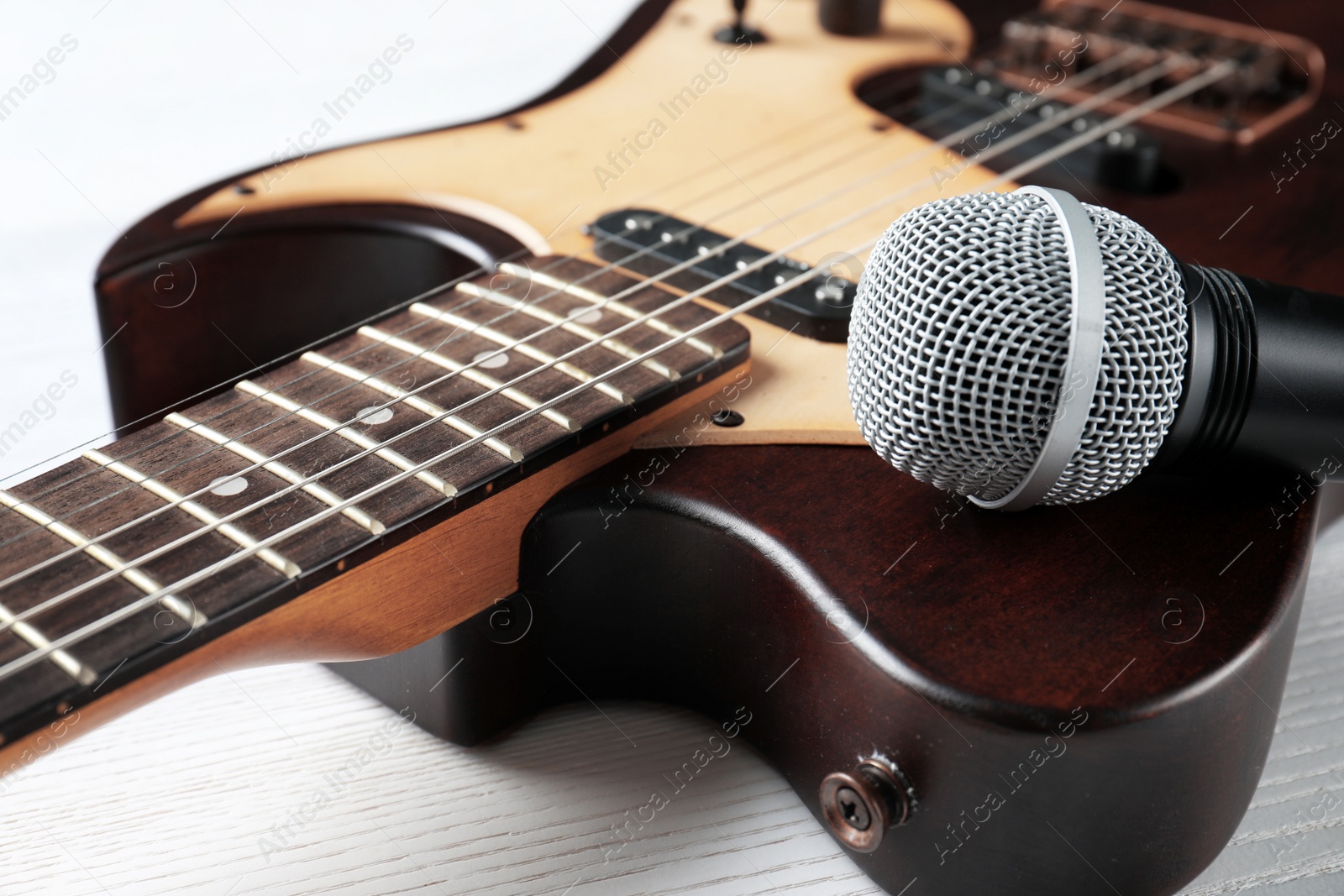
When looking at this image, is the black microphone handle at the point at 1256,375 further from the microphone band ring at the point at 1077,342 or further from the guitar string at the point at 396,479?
the guitar string at the point at 396,479

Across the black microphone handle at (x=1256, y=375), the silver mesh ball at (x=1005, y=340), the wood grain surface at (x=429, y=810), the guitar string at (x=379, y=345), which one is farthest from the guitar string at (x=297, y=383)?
the black microphone handle at (x=1256, y=375)

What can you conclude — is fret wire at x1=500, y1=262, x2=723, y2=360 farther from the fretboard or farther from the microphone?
the microphone

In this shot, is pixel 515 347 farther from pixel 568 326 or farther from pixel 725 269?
pixel 725 269

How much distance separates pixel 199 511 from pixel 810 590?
30 cm

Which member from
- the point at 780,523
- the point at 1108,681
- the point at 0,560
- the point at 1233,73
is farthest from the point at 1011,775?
the point at 1233,73

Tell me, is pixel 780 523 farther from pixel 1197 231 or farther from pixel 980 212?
pixel 1197 231

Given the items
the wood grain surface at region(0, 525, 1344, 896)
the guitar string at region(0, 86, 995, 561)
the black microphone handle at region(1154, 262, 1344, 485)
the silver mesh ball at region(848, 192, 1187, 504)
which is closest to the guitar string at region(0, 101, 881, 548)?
the guitar string at region(0, 86, 995, 561)

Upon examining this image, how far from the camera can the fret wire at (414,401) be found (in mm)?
662

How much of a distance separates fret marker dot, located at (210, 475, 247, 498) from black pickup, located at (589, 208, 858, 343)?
0.35 m

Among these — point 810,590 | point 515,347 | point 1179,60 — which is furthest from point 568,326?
point 1179,60

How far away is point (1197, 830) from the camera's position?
624 mm

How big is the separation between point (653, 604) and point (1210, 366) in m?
0.32

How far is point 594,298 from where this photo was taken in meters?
0.82

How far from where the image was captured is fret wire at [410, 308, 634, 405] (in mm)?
711
